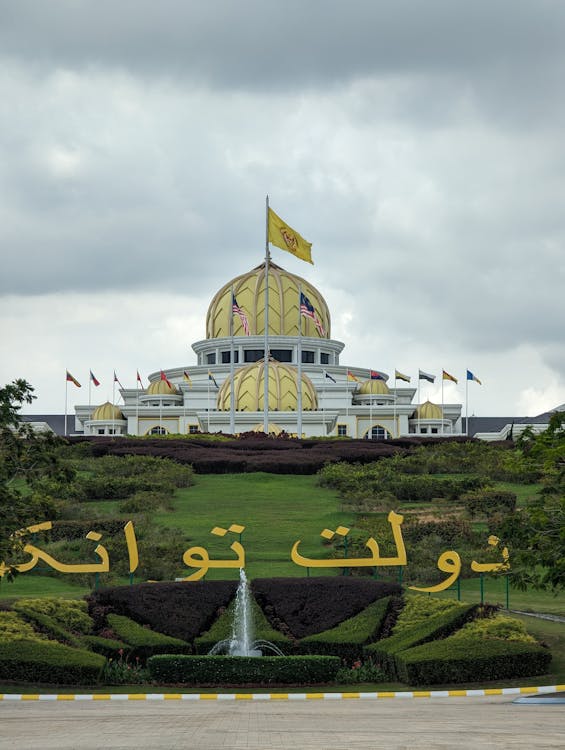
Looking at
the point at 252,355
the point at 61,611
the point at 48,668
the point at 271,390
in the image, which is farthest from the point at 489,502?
the point at 252,355

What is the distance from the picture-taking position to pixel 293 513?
3384cm

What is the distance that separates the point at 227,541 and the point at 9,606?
9260 mm

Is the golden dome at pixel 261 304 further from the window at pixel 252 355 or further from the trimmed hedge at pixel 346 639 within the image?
the trimmed hedge at pixel 346 639

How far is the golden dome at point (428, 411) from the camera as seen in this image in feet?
237

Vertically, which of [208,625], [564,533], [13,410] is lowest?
[208,625]

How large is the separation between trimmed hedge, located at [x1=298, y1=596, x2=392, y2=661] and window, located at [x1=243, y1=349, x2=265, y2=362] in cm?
5447

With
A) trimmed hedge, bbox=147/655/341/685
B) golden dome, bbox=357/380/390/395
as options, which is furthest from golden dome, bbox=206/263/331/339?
trimmed hedge, bbox=147/655/341/685

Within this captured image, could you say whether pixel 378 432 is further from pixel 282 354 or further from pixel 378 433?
pixel 282 354

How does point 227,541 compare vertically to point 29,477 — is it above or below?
below

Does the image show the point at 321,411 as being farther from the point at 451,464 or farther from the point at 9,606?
the point at 9,606

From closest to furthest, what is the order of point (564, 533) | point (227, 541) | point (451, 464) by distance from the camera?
point (564, 533) < point (227, 541) < point (451, 464)

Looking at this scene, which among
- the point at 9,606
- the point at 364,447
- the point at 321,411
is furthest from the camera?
the point at 321,411

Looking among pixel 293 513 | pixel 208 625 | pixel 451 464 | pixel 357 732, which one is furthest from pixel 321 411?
pixel 357 732

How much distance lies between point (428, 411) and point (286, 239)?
864 inches
